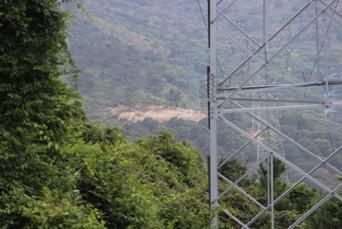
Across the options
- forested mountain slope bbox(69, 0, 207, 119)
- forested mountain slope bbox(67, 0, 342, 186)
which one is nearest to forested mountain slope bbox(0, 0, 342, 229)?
forested mountain slope bbox(67, 0, 342, 186)

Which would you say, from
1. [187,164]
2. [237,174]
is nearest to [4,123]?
[187,164]

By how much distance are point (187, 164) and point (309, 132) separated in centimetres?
481

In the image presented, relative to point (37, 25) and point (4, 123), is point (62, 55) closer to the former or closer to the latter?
point (37, 25)

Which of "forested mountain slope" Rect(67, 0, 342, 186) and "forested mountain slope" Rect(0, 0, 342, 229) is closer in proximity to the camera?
"forested mountain slope" Rect(0, 0, 342, 229)

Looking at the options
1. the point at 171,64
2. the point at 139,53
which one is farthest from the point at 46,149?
the point at 139,53

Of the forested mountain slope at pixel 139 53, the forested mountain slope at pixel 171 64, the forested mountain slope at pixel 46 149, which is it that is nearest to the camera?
the forested mountain slope at pixel 46 149

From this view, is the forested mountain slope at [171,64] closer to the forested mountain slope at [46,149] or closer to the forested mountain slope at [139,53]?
the forested mountain slope at [139,53]

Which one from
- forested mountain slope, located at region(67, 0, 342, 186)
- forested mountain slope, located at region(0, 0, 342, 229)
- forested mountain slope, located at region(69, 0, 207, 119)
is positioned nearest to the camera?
forested mountain slope, located at region(0, 0, 342, 229)

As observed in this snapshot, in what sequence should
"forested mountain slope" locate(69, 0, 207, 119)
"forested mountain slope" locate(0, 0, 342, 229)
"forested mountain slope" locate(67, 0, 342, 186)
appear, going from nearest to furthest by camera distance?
"forested mountain slope" locate(0, 0, 342, 229), "forested mountain slope" locate(67, 0, 342, 186), "forested mountain slope" locate(69, 0, 207, 119)

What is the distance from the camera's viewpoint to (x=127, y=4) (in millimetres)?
41500

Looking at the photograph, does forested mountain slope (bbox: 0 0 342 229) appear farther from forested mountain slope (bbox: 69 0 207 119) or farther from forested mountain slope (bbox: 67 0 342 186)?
forested mountain slope (bbox: 69 0 207 119)

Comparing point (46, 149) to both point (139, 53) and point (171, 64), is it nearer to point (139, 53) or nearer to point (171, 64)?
point (171, 64)

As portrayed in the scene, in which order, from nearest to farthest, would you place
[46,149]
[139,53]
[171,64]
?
1. [46,149]
2. [171,64]
3. [139,53]

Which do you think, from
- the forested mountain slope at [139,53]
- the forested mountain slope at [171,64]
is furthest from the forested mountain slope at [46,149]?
the forested mountain slope at [139,53]
